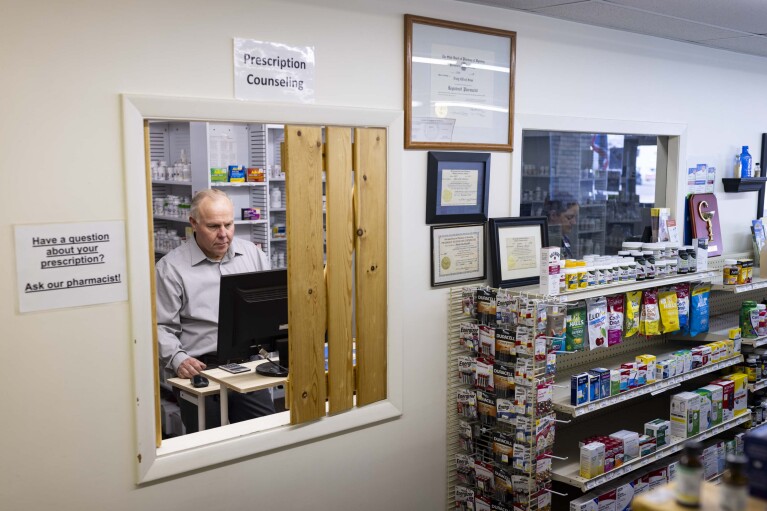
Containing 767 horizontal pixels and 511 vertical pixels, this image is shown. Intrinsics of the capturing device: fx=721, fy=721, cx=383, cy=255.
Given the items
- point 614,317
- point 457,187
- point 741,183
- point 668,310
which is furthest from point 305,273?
point 741,183

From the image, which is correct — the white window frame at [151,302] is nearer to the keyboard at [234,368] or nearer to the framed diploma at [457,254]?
the framed diploma at [457,254]

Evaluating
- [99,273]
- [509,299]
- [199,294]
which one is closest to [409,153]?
[509,299]

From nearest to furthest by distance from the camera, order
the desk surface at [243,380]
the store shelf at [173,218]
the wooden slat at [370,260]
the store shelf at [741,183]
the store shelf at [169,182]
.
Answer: the wooden slat at [370,260] → the desk surface at [243,380] → the store shelf at [741,183] → the store shelf at [169,182] → the store shelf at [173,218]

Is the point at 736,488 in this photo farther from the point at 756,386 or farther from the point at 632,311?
the point at 756,386

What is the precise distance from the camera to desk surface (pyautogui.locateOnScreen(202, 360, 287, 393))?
12.4ft

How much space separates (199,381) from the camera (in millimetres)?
4008

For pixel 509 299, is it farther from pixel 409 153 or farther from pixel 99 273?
pixel 99 273

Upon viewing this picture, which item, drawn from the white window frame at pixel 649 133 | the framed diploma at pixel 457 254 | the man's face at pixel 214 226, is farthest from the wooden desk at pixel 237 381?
the white window frame at pixel 649 133

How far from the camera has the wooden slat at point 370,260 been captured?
3.38 meters

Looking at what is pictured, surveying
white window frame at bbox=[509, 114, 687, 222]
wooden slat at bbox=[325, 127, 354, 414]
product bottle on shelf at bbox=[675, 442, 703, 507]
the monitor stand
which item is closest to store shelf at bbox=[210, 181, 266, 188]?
the monitor stand

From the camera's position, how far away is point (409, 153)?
11.6 feet

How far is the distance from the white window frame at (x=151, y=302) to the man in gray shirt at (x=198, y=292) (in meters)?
1.05

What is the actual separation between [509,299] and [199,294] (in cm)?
213

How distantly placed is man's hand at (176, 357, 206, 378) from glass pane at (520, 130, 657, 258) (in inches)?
158
